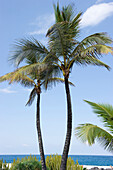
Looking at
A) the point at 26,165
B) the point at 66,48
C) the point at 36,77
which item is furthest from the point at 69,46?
the point at 26,165

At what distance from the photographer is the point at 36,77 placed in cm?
1366

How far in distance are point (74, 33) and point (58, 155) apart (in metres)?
6.08

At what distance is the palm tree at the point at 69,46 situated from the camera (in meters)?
10.6

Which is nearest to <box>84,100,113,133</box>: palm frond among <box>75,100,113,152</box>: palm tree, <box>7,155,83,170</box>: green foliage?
<box>75,100,113,152</box>: palm tree

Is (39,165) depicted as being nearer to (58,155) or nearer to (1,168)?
(58,155)

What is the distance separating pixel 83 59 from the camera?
11.3 metres

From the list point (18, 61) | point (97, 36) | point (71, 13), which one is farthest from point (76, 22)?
point (18, 61)

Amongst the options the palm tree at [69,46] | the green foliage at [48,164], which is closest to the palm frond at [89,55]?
the palm tree at [69,46]

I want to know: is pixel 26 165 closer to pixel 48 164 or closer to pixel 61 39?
pixel 48 164

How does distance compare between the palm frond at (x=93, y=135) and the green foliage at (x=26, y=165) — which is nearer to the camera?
the palm frond at (x=93, y=135)

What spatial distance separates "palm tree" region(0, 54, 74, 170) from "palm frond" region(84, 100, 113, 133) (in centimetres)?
237

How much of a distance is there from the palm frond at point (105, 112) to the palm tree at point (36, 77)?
7.78 ft

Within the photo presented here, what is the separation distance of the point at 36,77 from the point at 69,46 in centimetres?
313

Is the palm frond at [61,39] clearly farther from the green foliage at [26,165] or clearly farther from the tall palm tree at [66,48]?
the green foliage at [26,165]
